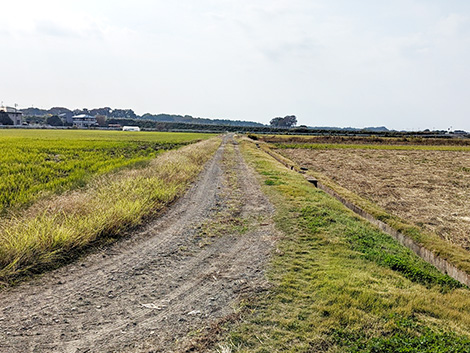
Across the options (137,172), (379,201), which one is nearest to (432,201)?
(379,201)

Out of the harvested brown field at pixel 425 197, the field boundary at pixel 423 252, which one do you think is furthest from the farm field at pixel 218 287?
the harvested brown field at pixel 425 197

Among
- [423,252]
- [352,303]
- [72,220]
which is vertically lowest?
[423,252]

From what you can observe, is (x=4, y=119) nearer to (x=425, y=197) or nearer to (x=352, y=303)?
(x=425, y=197)

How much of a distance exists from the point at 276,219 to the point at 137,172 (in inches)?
288

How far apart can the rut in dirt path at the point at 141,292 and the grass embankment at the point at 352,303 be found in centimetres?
49

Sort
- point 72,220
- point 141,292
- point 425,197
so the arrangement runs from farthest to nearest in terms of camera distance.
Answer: point 425,197 → point 72,220 → point 141,292

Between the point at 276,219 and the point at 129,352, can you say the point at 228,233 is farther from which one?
the point at 129,352

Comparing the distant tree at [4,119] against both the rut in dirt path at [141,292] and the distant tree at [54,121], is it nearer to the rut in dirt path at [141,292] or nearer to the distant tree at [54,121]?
the distant tree at [54,121]

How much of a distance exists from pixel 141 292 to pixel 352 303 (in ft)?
10.1

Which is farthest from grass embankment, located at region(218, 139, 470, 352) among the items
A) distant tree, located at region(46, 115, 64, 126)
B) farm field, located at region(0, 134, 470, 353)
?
distant tree, located at region(46, 115, 64, 126)

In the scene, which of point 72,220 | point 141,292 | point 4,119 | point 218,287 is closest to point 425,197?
point 218,287

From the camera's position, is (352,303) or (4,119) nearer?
(352,303)

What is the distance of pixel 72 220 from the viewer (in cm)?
648

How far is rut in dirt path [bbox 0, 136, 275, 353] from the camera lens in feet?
11.1
